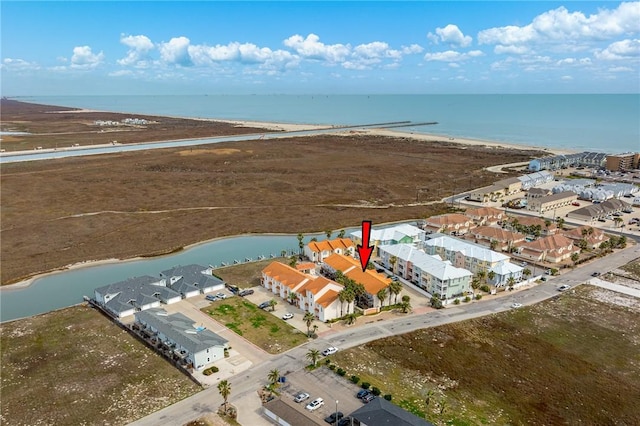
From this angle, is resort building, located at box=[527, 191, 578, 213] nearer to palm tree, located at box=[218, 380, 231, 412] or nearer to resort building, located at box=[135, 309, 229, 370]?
resort building, located at box=[135, 309, 229, 370]

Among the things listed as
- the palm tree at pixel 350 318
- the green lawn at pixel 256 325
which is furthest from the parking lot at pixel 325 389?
the palm tree at pixel 350 318

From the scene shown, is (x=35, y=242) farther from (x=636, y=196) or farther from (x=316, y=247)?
(x=636, y=196)

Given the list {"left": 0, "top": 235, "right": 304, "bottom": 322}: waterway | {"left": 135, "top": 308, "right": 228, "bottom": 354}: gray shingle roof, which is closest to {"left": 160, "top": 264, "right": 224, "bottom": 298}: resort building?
{"left": 135, "top": 308, "right": 228, "bottom": 354}: gray shingle roof

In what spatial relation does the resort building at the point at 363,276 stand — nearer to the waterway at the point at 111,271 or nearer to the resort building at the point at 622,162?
the waterway at the point at 111,271

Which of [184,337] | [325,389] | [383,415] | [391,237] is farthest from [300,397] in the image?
[391,237]

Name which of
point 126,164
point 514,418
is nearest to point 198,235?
point 514,418

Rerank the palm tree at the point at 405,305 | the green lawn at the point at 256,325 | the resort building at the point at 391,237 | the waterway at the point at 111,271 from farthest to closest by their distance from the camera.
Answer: the resort building at the point at 391,237 → the waterway at the point at 111,271 → the palm tree at the point at 405,305 → the green lawn at the point at 256,325
